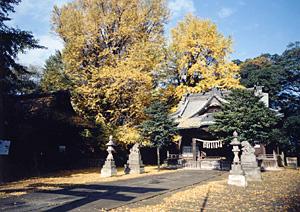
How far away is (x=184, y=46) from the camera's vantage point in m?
32.7

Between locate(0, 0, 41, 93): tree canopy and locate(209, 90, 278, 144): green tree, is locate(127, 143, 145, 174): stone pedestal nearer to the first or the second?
locate(209, 90, 278, 144): green tree

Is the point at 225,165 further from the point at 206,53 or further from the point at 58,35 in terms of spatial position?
the point at 58,35

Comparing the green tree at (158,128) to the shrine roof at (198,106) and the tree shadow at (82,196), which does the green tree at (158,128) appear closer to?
the shrine roof at (198,106)

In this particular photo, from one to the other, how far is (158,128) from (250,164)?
27.5 feet

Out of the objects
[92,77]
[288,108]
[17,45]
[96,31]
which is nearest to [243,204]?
[17,45]

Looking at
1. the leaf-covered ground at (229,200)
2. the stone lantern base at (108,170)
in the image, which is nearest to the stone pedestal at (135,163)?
the stone lantern base at (108,170)

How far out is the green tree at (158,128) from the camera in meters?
22.2

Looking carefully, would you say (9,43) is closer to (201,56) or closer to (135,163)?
(135,163)

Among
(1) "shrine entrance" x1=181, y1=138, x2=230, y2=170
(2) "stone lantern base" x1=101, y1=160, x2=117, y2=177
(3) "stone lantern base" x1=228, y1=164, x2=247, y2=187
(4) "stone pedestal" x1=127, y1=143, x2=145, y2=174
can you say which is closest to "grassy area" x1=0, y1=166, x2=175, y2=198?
(2) "stone lantern base" x1=101, y1=160, x2=117, y2=177

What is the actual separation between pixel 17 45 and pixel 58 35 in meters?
14.0

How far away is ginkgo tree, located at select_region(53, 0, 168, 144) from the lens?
2391 cm

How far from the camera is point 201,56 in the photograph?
33344mm

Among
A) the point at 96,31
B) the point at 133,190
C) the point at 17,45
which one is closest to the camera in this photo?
the point at 133,190

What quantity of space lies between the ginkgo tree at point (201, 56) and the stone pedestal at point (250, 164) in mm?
15709
